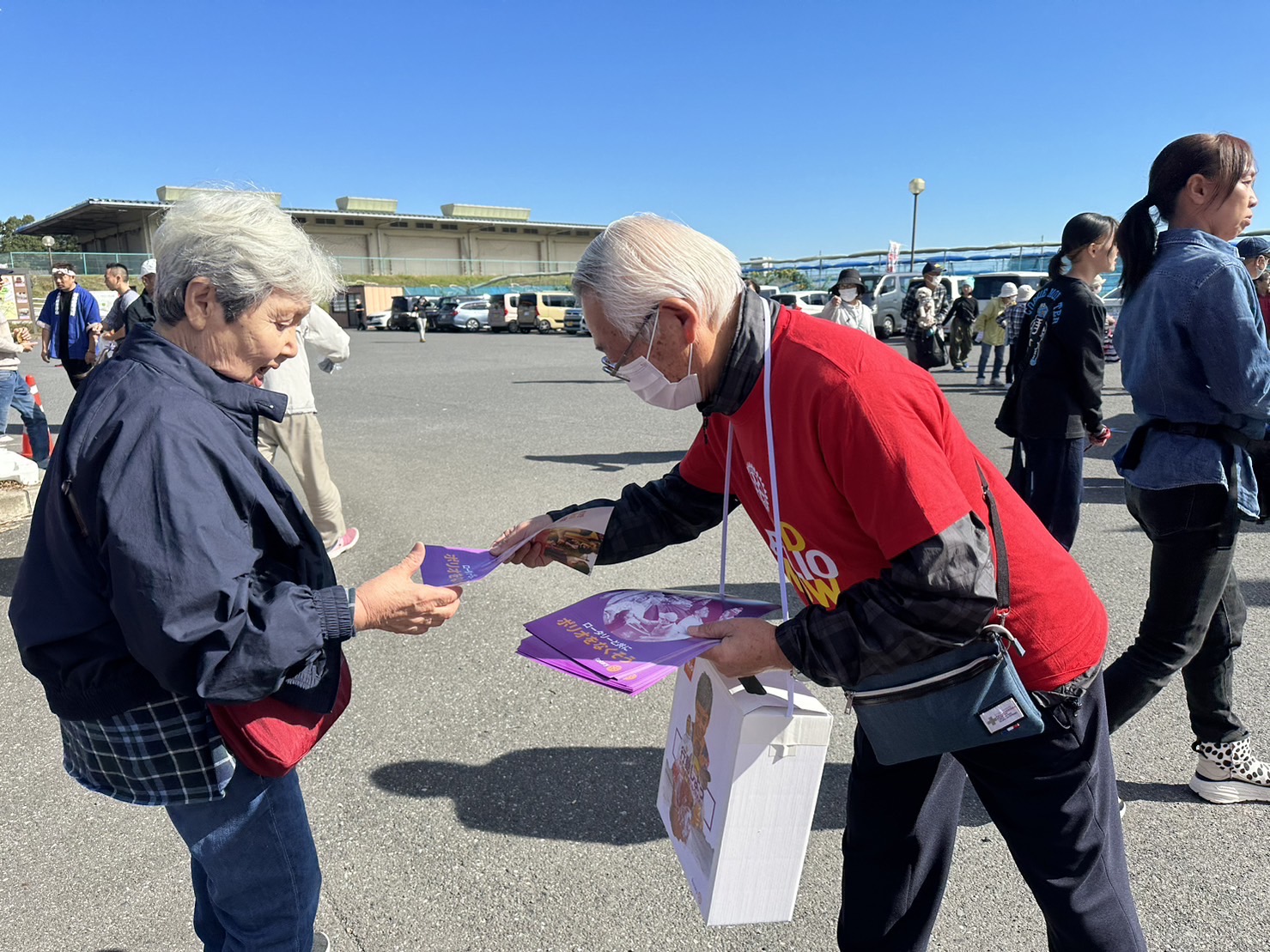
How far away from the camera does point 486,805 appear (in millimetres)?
2850

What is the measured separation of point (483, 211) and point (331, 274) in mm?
75176

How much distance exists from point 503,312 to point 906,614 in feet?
116

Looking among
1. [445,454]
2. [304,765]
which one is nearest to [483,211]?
[445,454]

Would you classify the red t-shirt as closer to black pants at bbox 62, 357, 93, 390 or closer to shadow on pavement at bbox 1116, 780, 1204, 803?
shadow on pavement at bbox 1116, 780, 1204, 803

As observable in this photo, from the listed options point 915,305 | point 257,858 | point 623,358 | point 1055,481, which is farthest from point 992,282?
point 257,858

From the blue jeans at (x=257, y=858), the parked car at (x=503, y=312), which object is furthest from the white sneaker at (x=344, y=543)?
the parked car at (x=503, y=312)

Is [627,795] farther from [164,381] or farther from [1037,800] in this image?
[164,381]

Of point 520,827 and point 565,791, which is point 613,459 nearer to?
point 565,791

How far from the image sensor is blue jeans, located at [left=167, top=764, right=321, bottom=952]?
1.60 m

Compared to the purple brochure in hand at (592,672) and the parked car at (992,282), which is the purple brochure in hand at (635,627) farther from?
the parked car at (992,282)

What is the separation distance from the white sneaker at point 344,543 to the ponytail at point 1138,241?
14.6ft

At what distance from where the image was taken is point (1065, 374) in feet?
12.7

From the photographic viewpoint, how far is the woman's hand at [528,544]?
2.18 meters

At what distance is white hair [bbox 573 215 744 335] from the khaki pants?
4.00 metres
